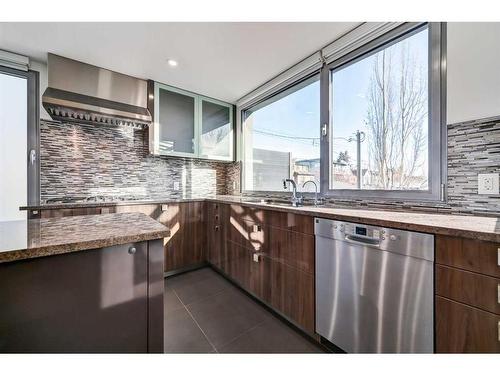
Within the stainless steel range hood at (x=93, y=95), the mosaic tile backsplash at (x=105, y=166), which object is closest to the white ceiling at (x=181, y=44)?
the stainless steel range hood at (x=93, y=95)

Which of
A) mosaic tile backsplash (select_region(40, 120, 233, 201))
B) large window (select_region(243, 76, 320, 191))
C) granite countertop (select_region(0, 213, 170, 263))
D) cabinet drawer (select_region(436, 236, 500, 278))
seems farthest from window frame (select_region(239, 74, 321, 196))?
granite countertop (select_region(0, 213, 170, 263))

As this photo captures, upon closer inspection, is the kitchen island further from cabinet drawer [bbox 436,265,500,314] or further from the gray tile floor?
cabinet drawer [bbox 436,265,500,314]

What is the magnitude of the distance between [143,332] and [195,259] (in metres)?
1.91

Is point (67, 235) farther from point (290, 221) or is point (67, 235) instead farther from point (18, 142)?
point (18, 142)

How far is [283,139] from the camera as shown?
265 cm

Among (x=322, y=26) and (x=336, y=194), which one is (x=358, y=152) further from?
(x=322, y=26)

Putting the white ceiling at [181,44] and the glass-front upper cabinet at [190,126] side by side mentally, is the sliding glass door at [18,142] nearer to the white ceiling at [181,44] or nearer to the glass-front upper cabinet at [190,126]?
the white ceiling at [181,44]

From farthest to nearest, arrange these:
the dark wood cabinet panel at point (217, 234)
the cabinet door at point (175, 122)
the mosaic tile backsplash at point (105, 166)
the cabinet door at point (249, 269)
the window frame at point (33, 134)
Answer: the cabinet door at point (175, 122), the dark wood cabinet panel at point (217, 234), the mosaic tile backsplash at point (105, 166), the window frame at point (33, 134), the cabinet door at point (249, 269)

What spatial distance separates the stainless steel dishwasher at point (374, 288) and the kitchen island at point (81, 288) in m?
1.00

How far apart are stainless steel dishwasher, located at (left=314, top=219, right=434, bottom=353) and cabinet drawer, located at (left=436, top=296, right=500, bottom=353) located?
0.04m

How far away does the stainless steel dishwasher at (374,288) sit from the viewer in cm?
99

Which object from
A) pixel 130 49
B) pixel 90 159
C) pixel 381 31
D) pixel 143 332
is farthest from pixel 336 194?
pixel 90 159

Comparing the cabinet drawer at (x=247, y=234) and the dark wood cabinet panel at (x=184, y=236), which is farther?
the dark wood cabinet panel at (x=184, y=236)

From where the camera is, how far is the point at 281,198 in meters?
2.56
